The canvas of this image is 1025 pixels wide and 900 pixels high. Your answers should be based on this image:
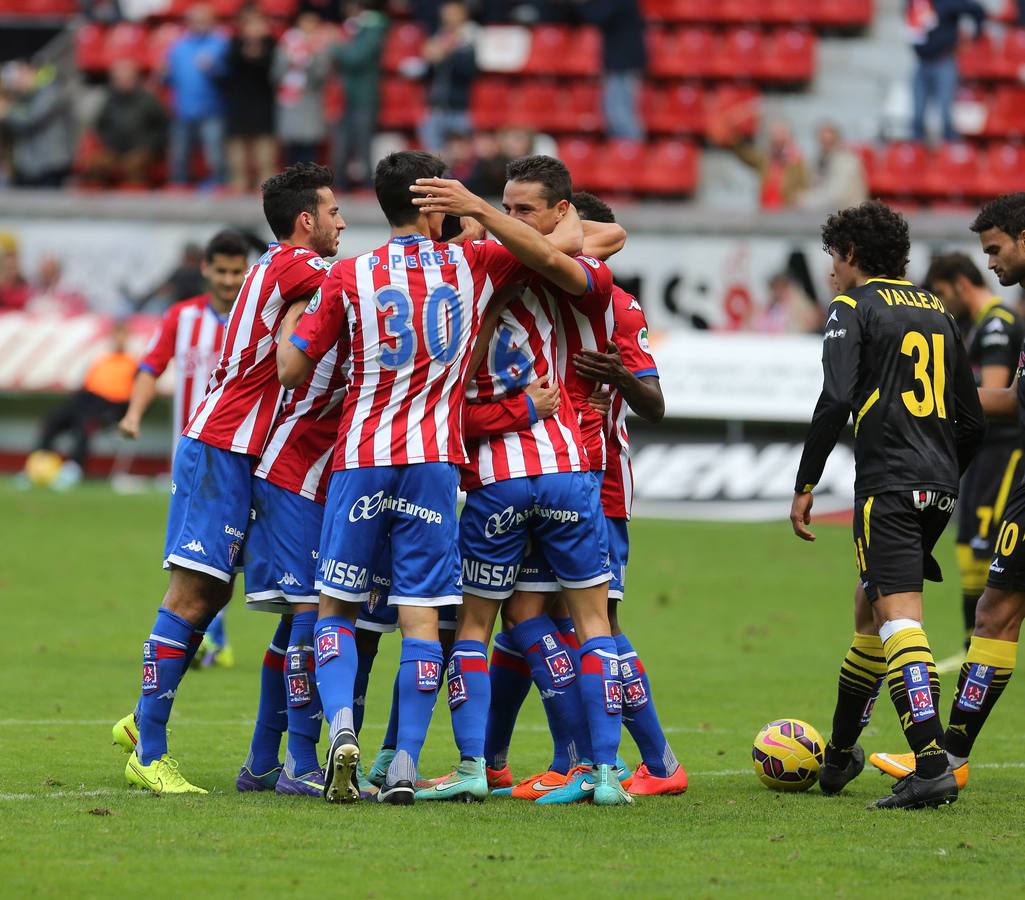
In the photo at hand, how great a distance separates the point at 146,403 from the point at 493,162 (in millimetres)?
12236

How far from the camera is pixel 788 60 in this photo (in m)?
26.0

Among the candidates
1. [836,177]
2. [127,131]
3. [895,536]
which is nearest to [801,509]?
[895,536]

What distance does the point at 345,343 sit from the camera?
7055 millimetres

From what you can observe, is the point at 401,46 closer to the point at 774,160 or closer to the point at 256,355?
the point at 774,160

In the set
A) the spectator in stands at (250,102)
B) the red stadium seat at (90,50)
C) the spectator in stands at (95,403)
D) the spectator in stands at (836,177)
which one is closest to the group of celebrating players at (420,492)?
the spectator in stands at (836,177)

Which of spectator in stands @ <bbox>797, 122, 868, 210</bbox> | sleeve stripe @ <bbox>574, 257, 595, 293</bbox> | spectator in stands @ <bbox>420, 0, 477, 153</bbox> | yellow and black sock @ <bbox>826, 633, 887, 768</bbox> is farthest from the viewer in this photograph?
spectator in stands @ <bbox>420, 0, 477, 153</bbox>

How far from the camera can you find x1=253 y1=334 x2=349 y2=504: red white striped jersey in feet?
23.6

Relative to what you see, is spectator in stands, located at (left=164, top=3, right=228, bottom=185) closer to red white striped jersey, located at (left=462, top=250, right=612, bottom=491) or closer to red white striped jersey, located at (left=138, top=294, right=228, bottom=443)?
red white striped jersey, located at (left=138, top=294, right=228, bottom=443)

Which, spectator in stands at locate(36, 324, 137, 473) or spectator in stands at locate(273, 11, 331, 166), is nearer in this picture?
spectator in stands at locate(36, 324, 137, 473)

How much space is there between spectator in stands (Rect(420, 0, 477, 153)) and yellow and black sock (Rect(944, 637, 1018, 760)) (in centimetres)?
1750

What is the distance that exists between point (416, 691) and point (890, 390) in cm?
227

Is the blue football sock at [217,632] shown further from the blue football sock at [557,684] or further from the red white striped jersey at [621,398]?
the blue football sock at [557,684]

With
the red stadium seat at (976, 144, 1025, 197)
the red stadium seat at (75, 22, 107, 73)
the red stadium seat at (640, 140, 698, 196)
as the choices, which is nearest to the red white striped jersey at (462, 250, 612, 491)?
the red stadium seat at (976, 144, 1025, 197)

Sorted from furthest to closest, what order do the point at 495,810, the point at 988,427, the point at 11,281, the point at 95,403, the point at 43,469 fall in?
the point at 11,281, the point at 95,403, the point at 43,469, the point at 988,427, the point at 495,810
